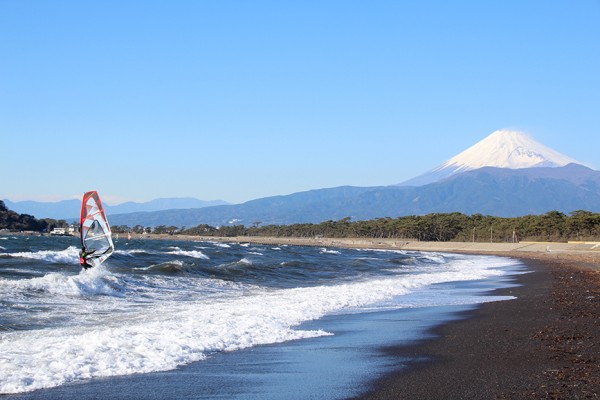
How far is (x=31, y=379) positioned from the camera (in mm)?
7711

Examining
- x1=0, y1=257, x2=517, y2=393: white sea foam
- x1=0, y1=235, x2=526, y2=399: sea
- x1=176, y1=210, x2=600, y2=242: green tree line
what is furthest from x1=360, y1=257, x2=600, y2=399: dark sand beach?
x1=176, y1=210, x2=600, y2=242: green tree line

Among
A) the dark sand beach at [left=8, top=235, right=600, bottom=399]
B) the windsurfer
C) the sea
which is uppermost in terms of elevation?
the windsurfer

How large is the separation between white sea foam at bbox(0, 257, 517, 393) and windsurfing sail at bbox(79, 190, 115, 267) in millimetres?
→ 1785

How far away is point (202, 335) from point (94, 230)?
1059 centimetres

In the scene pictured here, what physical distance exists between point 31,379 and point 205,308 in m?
7.91

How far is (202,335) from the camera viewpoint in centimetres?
1120

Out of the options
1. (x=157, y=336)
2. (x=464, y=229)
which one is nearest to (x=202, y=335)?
(x=157, y=336)

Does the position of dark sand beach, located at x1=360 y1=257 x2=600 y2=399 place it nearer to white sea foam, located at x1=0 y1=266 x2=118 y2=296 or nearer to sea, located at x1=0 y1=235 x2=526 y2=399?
sea, located at x1=0 y1=235 x2=526 y2=399

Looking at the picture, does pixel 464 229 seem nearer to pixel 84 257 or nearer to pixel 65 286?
pixel 84 257

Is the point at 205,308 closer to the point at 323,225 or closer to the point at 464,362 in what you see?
the point at 464,362

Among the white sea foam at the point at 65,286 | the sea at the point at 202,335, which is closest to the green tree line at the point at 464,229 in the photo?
the sea at the point at 202,335

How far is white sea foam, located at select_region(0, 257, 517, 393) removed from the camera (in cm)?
840

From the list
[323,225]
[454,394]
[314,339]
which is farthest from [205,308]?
[323,225]

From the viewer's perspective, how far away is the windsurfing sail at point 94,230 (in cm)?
1973
